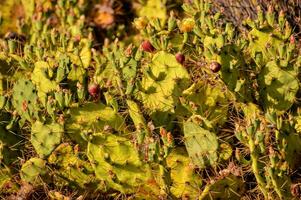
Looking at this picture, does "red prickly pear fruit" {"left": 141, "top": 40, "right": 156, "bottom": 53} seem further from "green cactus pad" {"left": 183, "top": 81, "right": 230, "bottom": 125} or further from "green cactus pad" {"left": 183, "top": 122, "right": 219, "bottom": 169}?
"green cactus pad" {"left": 183, "top": 122, "right": 219, "bottom": 169}

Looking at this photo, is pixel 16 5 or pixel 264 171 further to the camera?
pixel 16 5

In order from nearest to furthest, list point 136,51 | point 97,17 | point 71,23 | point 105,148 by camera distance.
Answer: point 105,148 < point 136,51 < point 71,23 < point 97,17

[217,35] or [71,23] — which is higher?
[217,35]

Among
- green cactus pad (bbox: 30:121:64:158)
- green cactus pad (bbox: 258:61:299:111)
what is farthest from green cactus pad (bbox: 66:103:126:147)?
green cactus pad (bbox: 258:61:299:111)

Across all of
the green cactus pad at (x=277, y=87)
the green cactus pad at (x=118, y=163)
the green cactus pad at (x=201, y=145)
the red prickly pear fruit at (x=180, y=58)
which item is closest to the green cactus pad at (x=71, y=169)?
the green cactus pad at (x=118, y=163)

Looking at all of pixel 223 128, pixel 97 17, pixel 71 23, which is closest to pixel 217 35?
pixel 223 128

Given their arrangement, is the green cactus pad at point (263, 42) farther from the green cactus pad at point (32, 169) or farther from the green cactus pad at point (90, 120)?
the green cactus pad at point (32, 169)

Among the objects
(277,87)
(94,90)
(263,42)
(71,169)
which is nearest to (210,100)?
(277,87)

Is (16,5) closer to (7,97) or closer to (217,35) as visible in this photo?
(7,97)

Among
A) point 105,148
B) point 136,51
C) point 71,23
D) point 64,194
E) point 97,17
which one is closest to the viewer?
point 105,148
